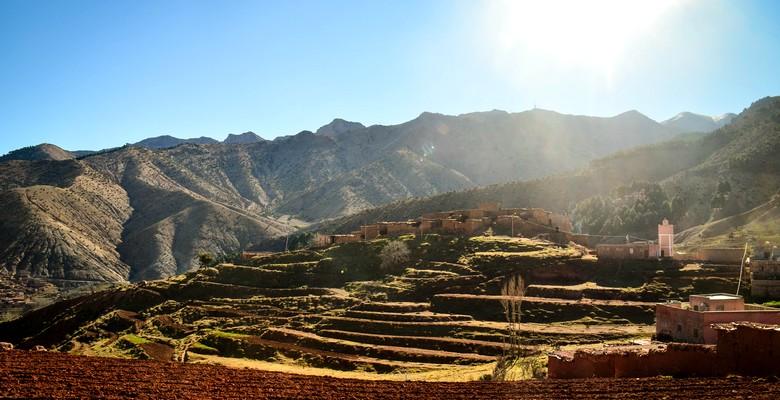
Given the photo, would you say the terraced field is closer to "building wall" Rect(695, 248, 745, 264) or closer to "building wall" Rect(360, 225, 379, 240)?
"building wall" Rect(695, 248, 745, 264)

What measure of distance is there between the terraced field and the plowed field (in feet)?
34.2

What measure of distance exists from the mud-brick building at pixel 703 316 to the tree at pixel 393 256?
3585 cm

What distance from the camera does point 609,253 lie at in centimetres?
6041

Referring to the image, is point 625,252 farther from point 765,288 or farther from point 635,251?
point 765,288

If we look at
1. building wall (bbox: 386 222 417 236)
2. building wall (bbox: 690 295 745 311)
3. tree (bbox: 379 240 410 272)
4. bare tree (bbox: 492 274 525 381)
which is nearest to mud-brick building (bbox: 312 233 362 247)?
building wall (bbox: 386 222 417 236)

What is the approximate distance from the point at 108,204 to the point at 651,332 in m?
151

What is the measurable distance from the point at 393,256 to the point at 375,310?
54.5ft

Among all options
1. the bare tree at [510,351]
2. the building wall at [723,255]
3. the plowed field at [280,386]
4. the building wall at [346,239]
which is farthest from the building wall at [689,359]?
the building wall at [346,239]

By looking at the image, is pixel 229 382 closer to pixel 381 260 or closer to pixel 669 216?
pixel 381 260

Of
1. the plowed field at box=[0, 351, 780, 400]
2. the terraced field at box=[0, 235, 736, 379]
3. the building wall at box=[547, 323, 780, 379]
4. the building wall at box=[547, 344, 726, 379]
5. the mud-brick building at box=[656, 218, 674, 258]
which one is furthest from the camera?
the mud-brick building at box=[656, 218, 674, 258]

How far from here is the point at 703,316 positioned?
3372 cm

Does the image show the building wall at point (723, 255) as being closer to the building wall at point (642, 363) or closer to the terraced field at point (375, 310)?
the terraced field at point (375, 310)

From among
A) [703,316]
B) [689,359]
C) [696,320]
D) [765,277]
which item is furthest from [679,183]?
[689,359]

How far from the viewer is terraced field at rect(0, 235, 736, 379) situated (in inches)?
1752
